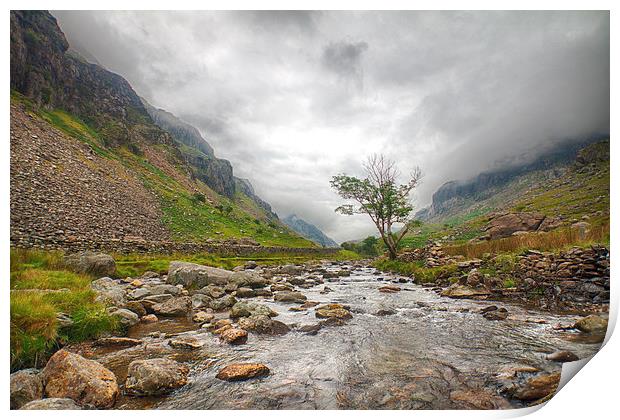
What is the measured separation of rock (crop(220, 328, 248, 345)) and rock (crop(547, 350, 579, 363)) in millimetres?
5072

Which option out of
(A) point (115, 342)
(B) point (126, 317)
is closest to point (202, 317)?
(B) point (126, 317)

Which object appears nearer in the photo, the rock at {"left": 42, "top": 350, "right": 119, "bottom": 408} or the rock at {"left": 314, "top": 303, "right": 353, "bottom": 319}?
the rock at {"left": 42, "top": 350, "right": 119, "bottom": 408}

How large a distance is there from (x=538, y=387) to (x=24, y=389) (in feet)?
19.2

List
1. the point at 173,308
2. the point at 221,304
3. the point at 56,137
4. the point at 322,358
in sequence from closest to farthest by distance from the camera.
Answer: the point at 322,358 < the point at 173,308 < the point at 56,137 < the point at 221,304

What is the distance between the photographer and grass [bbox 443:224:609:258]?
493cm

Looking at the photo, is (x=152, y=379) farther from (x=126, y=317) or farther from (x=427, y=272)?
(x=427, y=272)

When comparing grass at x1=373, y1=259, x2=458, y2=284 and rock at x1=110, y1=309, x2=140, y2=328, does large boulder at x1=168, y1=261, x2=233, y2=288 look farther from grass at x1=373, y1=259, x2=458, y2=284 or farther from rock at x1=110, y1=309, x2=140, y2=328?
grass at x1=373, y1=259, x2=458, y2=284

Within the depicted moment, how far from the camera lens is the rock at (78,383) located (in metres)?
2.82

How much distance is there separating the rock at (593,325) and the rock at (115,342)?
7.84m

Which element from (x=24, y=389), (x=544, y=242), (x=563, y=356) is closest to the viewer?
(x=24, y=389)

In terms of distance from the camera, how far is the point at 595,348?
393 centimetres

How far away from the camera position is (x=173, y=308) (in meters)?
7.26

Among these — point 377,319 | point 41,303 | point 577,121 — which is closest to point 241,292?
point 377,319

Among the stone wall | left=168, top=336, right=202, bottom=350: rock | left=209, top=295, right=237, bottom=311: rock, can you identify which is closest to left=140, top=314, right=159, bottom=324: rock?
left=209, top=295, right=237, bottom=311: rock
